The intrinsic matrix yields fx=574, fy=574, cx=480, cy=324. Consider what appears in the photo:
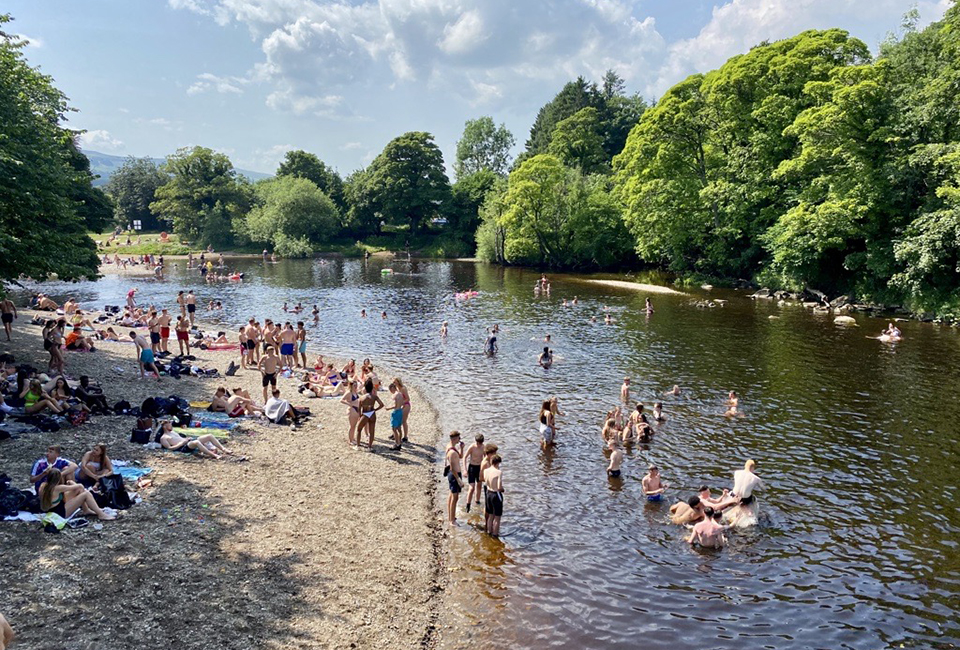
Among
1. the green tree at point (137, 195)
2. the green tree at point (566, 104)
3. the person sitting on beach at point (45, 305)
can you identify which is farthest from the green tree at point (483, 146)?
the person sitting on beach at point (45, 305)

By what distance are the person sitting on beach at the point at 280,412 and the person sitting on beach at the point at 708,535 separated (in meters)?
11.4

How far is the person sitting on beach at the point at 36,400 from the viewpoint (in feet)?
46.8

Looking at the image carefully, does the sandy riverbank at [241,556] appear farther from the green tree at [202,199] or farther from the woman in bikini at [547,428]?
the green tree at [202,199]

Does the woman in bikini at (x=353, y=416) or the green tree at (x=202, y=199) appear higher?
the green tree at (x=202, y=199)

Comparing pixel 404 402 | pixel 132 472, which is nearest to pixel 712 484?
pixel 404 402

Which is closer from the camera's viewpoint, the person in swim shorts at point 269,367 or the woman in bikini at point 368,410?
the woman in bikini at point 368,410

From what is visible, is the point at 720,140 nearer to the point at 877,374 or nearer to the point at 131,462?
the point at 877,374

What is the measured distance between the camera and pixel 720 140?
49.1 m

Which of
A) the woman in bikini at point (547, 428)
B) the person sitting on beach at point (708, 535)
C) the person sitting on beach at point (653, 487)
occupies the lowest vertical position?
the person sitting on beach at point (708, 535)

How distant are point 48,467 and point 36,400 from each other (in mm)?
4765

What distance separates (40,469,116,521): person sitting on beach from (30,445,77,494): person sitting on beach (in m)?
0.18

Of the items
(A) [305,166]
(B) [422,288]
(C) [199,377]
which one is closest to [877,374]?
(C) [199,377]

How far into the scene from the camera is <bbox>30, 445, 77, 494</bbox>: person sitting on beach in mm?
10188

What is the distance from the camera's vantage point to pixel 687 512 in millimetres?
12695
